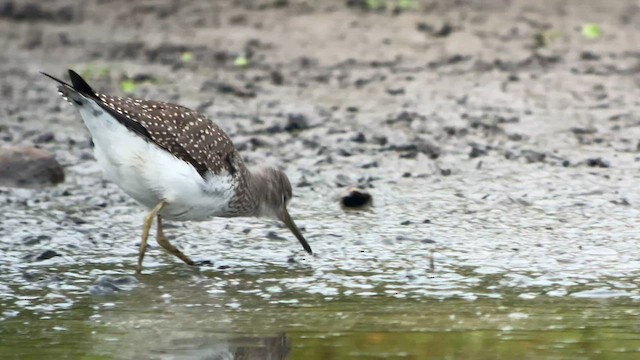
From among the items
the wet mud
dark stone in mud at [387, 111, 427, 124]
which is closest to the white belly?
the wet mud

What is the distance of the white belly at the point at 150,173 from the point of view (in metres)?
7.11

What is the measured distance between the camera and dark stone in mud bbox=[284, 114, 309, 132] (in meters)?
11.1

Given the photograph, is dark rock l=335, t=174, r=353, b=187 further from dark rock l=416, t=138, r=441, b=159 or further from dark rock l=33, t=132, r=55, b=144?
dark rock l=33, t=132, r=55, b=144

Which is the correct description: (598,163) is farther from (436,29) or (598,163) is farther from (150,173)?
(436,29)

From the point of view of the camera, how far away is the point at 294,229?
7.99 meters

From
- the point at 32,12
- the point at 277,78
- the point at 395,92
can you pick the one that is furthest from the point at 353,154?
the point at 32,12

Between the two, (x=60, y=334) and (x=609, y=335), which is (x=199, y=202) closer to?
(x=60, y=334)

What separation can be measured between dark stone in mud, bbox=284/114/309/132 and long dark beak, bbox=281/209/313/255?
296 centimetres

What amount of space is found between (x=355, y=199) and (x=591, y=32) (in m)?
5.86

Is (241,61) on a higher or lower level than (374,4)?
lower

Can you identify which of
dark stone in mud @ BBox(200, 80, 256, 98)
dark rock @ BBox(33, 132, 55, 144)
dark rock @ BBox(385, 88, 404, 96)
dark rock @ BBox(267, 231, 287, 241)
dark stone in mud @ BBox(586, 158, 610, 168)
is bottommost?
dark rock @ BBox(267, 231, 287, 241)

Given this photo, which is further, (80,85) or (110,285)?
(110,285)

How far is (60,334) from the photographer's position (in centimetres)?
610

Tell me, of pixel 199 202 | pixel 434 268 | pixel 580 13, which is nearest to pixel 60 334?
pixel 199 202
